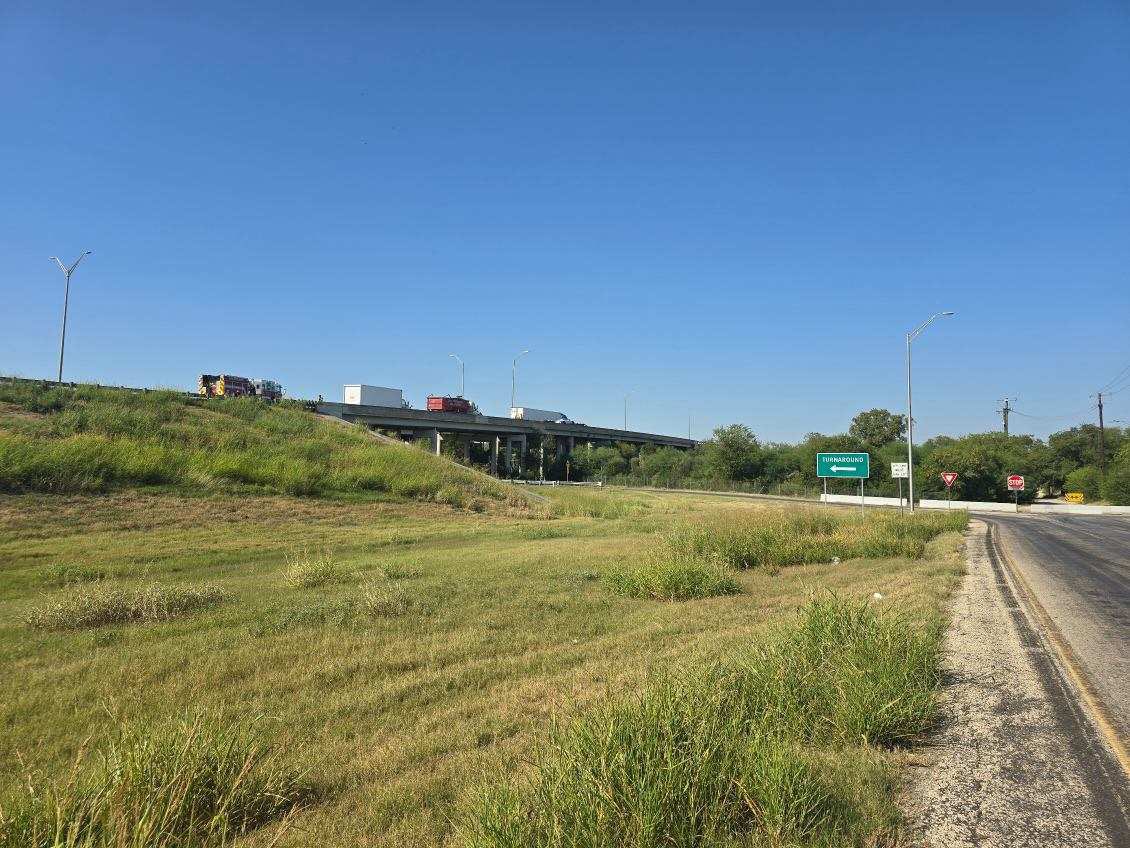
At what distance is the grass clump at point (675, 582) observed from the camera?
12.8m

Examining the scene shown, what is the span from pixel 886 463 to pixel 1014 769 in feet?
266

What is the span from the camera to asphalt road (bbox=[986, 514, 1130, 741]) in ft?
23.3

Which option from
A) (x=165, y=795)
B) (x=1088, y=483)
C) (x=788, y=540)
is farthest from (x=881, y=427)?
(x=165, y=795)

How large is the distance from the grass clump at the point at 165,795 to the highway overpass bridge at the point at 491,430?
48788 mm

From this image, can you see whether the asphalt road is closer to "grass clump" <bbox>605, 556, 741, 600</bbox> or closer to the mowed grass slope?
the mowed grass slope

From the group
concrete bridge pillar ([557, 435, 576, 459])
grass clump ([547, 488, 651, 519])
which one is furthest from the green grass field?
concrete bridge pillar ([557, 435, 576, 459])

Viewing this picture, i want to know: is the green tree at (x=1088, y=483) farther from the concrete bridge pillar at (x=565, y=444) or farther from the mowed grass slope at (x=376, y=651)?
the mowed grass slope at (x=376, y=651)

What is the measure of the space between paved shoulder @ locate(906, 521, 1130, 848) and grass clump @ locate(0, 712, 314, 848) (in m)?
4.22

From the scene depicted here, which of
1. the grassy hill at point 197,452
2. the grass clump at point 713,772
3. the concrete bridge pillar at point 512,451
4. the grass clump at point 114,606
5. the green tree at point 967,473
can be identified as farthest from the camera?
the concrete bridge pillar at point 512,451

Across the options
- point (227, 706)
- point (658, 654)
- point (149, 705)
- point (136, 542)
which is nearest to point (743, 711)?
point (658, 654)

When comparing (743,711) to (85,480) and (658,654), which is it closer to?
(658,654)

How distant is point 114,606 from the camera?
9969mm

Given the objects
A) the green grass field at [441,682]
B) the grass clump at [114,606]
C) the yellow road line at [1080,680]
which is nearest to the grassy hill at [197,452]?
the green grass field at [441,682]

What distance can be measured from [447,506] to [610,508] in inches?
432
